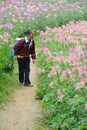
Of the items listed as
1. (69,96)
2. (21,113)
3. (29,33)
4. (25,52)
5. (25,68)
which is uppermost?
(29,33)

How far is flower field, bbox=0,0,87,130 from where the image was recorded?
660cm

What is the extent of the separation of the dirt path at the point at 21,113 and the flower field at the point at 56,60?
0.24 m

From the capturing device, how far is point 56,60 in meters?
7.64

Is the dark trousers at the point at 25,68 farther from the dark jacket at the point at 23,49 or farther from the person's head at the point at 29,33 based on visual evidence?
the person's head at the point at 29,33

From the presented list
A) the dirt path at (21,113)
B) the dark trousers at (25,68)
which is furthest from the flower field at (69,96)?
the dark trousers at (25,68)

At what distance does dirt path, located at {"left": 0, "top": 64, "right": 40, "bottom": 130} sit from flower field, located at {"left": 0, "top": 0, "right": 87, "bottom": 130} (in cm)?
24

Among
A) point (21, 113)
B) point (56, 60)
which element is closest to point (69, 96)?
point (56, 60)

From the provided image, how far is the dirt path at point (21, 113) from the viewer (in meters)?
7.32

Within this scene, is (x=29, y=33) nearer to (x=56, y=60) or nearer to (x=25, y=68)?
(x=25, y=68)

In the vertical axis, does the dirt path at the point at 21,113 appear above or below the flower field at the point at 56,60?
below

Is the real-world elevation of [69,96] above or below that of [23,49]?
below

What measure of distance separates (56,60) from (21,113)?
1.31 m

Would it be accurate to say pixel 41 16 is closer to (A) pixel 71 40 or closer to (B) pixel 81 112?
(A) pixel 71 40

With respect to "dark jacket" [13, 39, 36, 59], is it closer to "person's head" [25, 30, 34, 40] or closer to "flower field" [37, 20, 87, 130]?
"person's head" [25, 30, 34, 40]
